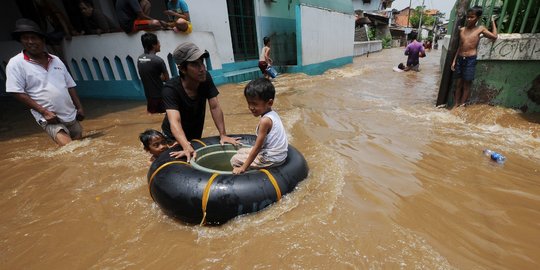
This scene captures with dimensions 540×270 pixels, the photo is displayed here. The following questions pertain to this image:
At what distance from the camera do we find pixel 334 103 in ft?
23.3

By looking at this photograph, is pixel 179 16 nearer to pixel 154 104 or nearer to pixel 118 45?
pixel 118 45

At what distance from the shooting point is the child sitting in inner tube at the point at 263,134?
8.43 feet

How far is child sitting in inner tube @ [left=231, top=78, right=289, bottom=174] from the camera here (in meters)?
2.57

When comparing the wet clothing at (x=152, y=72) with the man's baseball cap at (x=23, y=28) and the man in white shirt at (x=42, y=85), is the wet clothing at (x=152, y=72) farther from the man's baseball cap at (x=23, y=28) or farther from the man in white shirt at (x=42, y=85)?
the man's baseball cap at (x=23, y=28)

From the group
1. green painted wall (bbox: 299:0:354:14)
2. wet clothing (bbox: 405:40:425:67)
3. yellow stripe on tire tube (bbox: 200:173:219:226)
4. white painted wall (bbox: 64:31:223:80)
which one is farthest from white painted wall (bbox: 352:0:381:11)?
yellow stripe on tire tube (bbox: 200:173:219:226)

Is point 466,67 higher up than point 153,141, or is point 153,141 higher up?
point 466,67

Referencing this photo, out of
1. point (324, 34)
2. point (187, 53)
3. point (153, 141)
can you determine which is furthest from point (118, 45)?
point (324, 34)

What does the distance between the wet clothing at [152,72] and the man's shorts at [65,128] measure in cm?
115

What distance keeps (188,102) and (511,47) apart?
218 inches

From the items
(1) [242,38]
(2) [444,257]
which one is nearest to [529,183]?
(2) [444,257]

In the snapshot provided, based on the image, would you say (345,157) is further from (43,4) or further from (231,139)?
(43,4)

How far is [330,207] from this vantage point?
2736 mm

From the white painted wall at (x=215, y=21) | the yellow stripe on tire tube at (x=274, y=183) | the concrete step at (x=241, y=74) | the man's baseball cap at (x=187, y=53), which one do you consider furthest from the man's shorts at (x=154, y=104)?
the concrete step at (x=241, y=74)

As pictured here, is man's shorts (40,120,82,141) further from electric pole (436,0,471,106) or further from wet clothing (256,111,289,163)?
electric pole (436,0,471,106)
